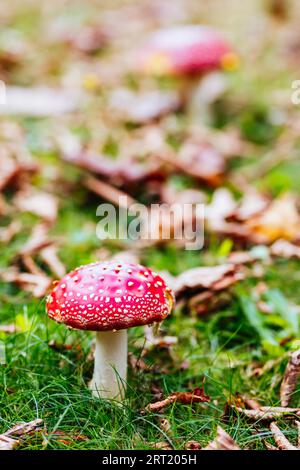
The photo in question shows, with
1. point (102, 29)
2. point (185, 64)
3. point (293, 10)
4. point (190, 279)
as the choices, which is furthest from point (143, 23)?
point (190, 279)

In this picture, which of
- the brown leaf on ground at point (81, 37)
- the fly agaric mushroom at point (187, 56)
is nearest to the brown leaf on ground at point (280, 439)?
the fly agaric mushroom at point (187, 56)

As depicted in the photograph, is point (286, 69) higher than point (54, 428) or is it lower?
higher

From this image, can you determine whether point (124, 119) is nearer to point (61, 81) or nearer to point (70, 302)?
point (61, 81)

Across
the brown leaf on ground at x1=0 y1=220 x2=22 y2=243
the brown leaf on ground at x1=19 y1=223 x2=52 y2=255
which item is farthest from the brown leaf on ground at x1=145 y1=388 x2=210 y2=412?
the brown leaf on ground at x1=0 y1=220 x2=22 y2=243

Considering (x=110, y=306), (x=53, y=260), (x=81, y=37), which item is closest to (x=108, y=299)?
Result: (x=110, y=306)

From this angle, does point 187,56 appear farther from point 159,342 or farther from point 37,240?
point 159,342

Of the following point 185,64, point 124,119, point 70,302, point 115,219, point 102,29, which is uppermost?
point 102,29

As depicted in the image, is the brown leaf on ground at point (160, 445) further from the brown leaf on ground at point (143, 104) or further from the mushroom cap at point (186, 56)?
the mushroom cap at point (186, 56)
